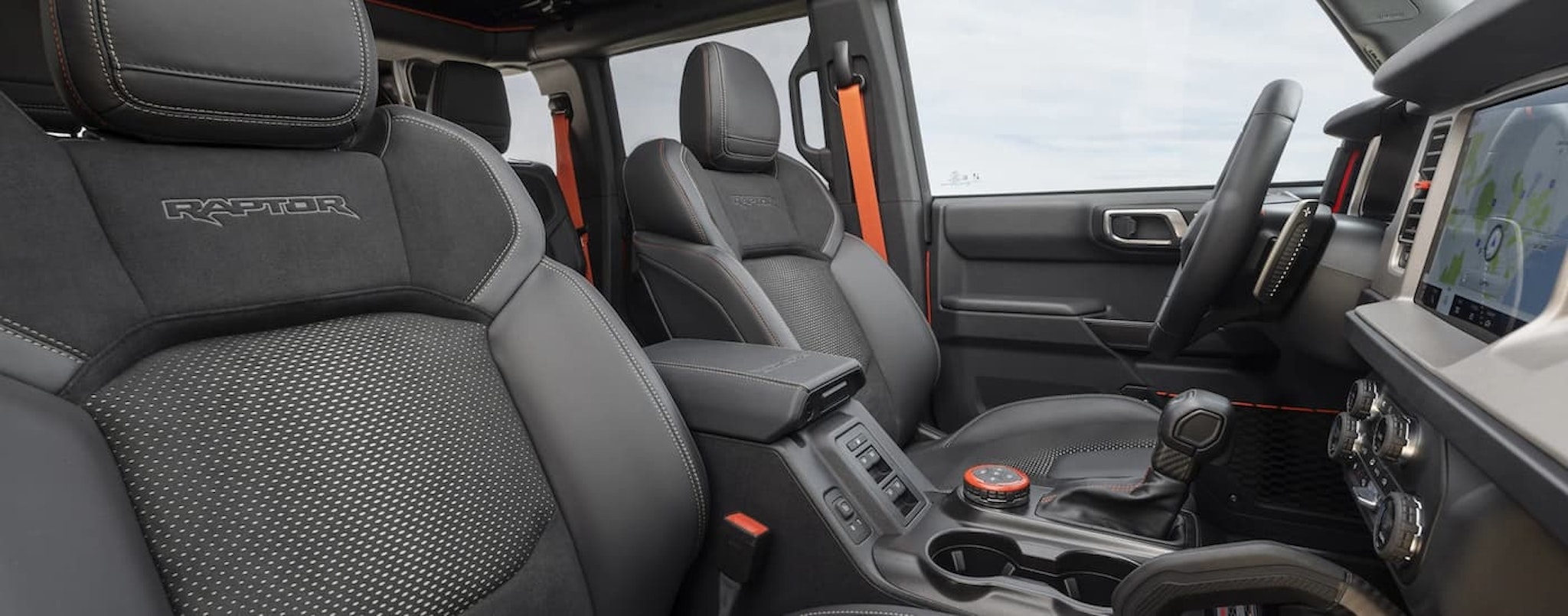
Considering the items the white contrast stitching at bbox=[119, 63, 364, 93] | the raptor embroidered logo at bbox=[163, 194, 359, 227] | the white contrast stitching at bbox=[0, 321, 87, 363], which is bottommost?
the white contrast stitching at bbox=[0, 321, 87, 363]

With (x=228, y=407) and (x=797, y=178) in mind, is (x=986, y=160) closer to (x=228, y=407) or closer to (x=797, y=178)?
(x=797, y=178)

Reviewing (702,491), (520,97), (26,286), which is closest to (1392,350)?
(702,491)

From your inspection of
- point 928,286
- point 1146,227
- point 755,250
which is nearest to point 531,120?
point 928,286

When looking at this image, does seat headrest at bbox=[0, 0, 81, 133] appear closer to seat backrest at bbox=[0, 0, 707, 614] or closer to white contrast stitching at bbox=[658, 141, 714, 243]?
seat backrest at bbox=[0, 0, 707, 614]

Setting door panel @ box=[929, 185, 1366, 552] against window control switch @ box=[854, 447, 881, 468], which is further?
door panel @ box=[929, 185, 1366, 552]

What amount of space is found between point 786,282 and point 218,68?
1.27 m

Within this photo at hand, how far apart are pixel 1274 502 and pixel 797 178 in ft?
4.48

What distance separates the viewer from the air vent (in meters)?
0.95

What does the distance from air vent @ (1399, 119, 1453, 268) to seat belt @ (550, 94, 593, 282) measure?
3.32 metres

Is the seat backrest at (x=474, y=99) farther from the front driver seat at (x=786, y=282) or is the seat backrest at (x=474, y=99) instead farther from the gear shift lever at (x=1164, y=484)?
the gear shift lever at (x=1164, y=484)

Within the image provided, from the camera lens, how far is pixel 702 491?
117cm

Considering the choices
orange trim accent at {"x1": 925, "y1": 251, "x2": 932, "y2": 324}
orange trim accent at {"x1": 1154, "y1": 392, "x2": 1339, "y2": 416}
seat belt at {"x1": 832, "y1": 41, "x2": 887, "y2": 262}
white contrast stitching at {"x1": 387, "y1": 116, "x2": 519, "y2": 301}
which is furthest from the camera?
seat belt at {"x1": 832, "y1": 41, "x2": 887, "y2": 262}

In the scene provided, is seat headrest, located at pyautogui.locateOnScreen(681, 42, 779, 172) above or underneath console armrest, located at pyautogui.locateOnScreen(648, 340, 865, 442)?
above

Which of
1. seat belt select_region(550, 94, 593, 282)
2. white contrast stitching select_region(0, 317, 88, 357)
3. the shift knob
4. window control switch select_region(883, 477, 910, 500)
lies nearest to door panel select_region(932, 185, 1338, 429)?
the shift knob
